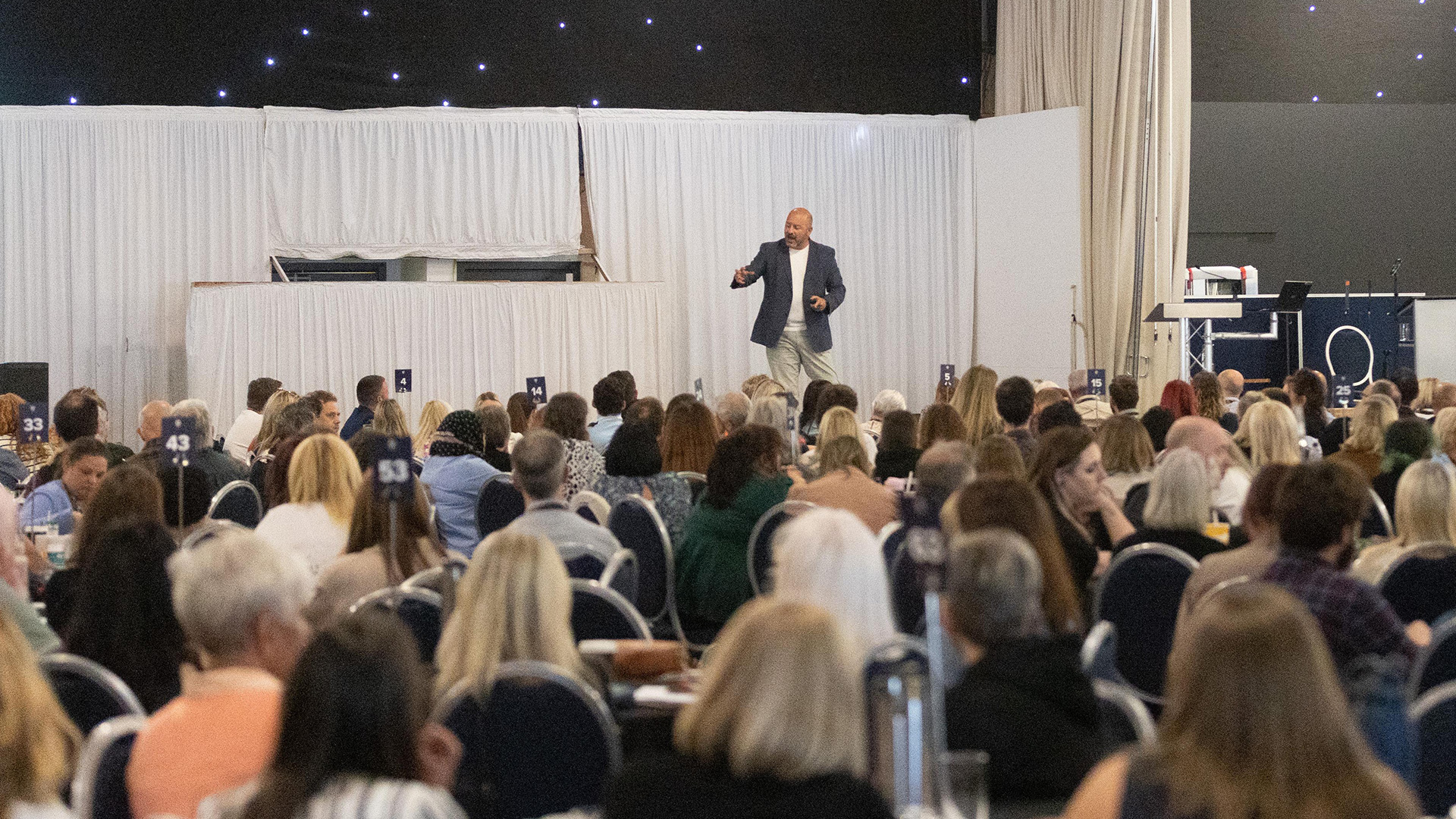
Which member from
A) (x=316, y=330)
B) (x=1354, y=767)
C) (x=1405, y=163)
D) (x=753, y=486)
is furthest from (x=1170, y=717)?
(x=1405, y=163)

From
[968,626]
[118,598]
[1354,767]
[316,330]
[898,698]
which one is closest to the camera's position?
[1354,767]

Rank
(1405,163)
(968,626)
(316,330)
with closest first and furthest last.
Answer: (968,626) < (316,330) < (1405,163)

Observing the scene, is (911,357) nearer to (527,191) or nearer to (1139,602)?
(527,191)

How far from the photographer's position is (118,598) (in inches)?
117

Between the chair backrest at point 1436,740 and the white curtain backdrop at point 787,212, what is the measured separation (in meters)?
9.79

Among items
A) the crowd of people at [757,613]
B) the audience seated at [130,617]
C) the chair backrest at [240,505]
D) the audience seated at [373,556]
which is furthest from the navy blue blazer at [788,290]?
the audience seated at [130,617]

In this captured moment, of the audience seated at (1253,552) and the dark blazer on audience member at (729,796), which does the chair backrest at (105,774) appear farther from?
the audience seated at (1253,552)

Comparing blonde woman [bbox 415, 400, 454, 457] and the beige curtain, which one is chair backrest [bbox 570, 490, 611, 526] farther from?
the beige curtain

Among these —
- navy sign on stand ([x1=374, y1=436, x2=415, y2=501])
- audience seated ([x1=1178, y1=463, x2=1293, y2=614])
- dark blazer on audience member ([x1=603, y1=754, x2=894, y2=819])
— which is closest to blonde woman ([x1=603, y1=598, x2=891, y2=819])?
dark blazer on audience member ([x1=603, y1=754, x2=894, y2=819])

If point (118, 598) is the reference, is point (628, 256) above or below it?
above

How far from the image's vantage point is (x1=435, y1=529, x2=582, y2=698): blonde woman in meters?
2.75

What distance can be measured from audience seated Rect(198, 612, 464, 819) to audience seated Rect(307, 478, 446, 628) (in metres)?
1.84

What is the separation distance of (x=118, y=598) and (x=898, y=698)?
1.70 m

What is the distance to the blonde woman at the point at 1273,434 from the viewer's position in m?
5.57
